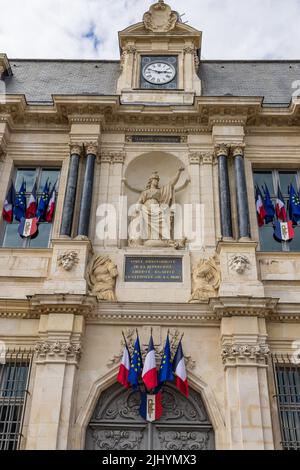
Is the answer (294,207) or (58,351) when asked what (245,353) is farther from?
(294,207)

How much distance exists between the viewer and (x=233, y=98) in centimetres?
1380

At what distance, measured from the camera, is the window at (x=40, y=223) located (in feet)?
42.2

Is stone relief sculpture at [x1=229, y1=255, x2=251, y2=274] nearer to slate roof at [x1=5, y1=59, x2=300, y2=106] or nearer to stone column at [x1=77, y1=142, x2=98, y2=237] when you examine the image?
stone column at [x1=77, y1=142, x2=98, y2=237]

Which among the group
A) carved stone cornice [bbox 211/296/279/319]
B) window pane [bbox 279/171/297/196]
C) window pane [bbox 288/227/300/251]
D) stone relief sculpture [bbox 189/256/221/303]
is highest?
window pane [bbox 279/171/297/196]

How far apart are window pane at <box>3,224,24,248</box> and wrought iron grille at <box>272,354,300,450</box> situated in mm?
6861

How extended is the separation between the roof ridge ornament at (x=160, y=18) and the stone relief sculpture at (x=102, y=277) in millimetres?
8812

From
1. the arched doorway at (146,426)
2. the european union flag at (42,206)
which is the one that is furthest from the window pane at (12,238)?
the arched doorway at (146,426)

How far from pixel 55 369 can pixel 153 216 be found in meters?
4.74

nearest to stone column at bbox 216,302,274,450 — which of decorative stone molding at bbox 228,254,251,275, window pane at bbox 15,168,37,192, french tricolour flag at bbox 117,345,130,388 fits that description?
decorative stone molding at bbox 228,254,251,275

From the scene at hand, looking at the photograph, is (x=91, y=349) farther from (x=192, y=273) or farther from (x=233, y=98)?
(x=233, y=98)

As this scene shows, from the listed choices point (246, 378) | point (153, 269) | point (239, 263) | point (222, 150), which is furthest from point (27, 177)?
point (246, 378)

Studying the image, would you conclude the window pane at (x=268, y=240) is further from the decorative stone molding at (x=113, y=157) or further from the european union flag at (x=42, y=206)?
the european union flag at (x=42, y=206)

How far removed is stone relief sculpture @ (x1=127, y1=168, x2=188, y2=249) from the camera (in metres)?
12.5
